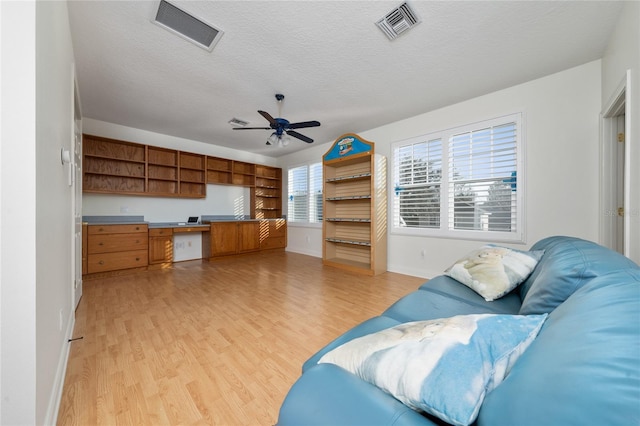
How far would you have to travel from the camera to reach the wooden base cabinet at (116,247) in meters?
3.77

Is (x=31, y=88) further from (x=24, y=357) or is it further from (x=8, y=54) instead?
(x=24, y=357)

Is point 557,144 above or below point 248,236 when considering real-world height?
above

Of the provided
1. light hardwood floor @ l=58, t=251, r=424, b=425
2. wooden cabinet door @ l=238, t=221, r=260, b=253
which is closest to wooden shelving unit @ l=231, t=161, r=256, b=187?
wooden cabinet door @ l=238, t=221, r=260, b=253

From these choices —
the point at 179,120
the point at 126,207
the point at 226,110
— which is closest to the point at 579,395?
the point at 226,110

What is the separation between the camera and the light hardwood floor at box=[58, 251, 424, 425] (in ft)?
A: 4.48

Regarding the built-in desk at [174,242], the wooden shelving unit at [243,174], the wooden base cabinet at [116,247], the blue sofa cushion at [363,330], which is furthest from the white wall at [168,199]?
the blue sofa cushion at [363,330]

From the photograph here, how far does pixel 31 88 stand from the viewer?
103 centimetres

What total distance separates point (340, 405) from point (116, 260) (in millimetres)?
4859

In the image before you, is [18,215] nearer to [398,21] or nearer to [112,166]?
[398,21]

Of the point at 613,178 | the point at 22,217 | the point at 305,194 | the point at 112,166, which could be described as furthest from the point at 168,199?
the point at 613,178

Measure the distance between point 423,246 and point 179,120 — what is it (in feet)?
16.0

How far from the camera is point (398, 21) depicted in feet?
6.83

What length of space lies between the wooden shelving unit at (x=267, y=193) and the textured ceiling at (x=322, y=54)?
2733 mm

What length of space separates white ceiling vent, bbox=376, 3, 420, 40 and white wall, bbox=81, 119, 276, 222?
492cm
